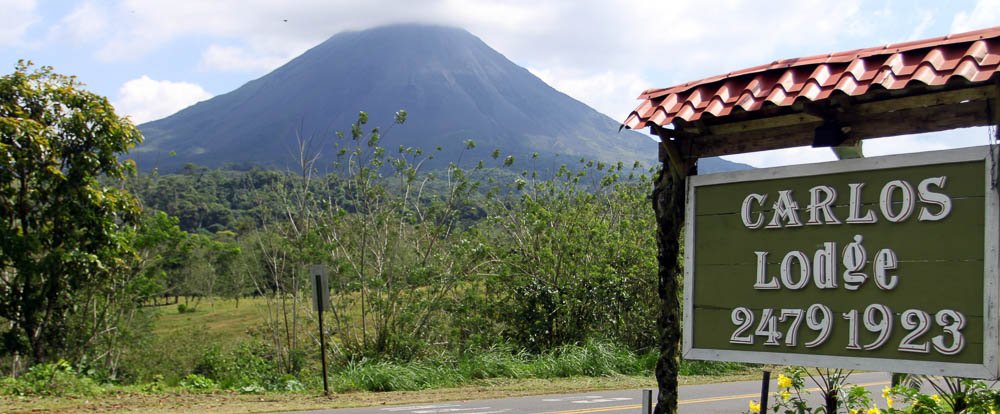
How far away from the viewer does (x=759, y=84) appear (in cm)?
444

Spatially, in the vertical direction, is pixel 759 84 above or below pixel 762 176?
above

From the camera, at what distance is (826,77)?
4.19 meters

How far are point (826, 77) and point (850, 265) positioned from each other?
90 centimetres

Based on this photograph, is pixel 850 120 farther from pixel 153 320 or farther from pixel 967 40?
pixel 153 320

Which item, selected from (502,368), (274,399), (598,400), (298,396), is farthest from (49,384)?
(598,400)

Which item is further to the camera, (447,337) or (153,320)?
(153,320)

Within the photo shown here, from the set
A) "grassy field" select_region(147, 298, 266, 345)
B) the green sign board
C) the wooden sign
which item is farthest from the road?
"grassy field" select_region(147, 298, 266, 345)

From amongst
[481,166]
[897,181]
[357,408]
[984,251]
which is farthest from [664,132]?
[481,166]

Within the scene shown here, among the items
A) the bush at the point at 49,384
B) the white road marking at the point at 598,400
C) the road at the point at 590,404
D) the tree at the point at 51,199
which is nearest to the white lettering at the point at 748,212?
the road at the point at 590,404

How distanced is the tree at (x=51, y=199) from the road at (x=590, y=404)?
18.9 ft

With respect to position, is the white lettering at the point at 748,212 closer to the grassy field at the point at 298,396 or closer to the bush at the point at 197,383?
the grassy field at the point at 298,396

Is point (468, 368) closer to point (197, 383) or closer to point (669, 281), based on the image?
point (197, 383)

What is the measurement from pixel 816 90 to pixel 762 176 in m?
0.53

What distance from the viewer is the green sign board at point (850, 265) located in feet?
12.3
